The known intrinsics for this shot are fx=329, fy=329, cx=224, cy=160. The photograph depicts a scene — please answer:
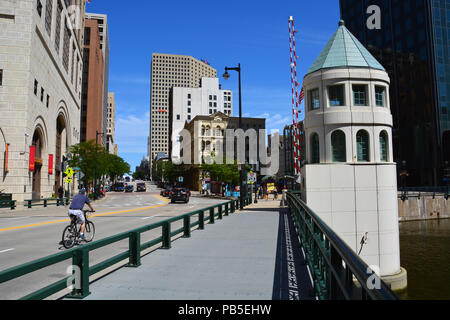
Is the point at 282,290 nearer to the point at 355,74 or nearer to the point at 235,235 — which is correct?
the point at 235,235

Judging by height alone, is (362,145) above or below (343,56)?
below

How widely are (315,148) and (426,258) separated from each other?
15691 mm

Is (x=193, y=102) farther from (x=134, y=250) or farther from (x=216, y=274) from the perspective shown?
(x=216, y=274)

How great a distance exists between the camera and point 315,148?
738 inches

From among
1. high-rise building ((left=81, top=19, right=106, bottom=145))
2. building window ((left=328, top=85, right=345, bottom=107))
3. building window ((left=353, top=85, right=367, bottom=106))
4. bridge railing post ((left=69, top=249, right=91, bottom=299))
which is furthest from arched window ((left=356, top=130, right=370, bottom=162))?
high-rise building ((left=81, top=19, right=106, bottom=145))

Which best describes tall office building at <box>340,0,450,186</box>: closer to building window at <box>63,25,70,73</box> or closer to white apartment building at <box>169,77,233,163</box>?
building window at <box>63,25,70,73</box>

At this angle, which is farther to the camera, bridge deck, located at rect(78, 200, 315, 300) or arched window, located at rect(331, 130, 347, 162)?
arched window, located at rect(331, 130, 347, 162)

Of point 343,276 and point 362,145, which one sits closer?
point 343,276

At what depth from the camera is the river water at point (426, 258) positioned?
19.1m

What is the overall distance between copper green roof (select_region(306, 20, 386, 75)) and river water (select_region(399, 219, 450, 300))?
12.7 m

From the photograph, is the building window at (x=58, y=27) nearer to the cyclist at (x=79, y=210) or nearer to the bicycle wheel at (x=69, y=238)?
the cyclist at (x=79, y=210)

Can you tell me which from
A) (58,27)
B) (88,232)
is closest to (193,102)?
(58,27)

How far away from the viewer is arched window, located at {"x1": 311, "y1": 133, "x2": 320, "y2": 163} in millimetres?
18531

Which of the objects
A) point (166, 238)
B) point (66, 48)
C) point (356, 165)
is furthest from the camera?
point (66, 48)
